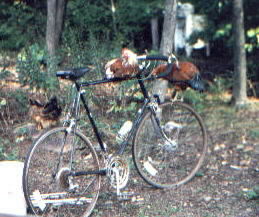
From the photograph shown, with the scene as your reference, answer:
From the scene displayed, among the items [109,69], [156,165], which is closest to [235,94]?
[156,165]

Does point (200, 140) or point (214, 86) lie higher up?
point (214, 86)

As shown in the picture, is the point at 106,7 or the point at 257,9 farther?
the point at 106,7

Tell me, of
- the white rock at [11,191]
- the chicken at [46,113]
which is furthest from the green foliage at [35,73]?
the white rock at [11,191]

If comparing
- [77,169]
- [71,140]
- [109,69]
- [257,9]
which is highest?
[257,9]

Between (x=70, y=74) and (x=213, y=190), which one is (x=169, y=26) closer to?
(x=213, y=190)

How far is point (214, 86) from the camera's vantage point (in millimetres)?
8625

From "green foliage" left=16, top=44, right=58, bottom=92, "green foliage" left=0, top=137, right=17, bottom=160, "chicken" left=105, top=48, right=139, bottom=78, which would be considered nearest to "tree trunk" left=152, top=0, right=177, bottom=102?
"green foliage" left=16, top=44, right=58, bottom=92

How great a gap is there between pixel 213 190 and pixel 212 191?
31mm

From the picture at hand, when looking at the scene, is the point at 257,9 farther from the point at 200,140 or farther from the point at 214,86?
the point at 200,140

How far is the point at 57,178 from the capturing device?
4.22 meters

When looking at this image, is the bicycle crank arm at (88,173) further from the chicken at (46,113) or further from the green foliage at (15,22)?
the green foliage at (15,22)

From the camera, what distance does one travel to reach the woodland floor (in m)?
4.53

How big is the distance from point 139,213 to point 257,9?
17.8 feet

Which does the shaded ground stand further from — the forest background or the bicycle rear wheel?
the bicycle rear wheel
